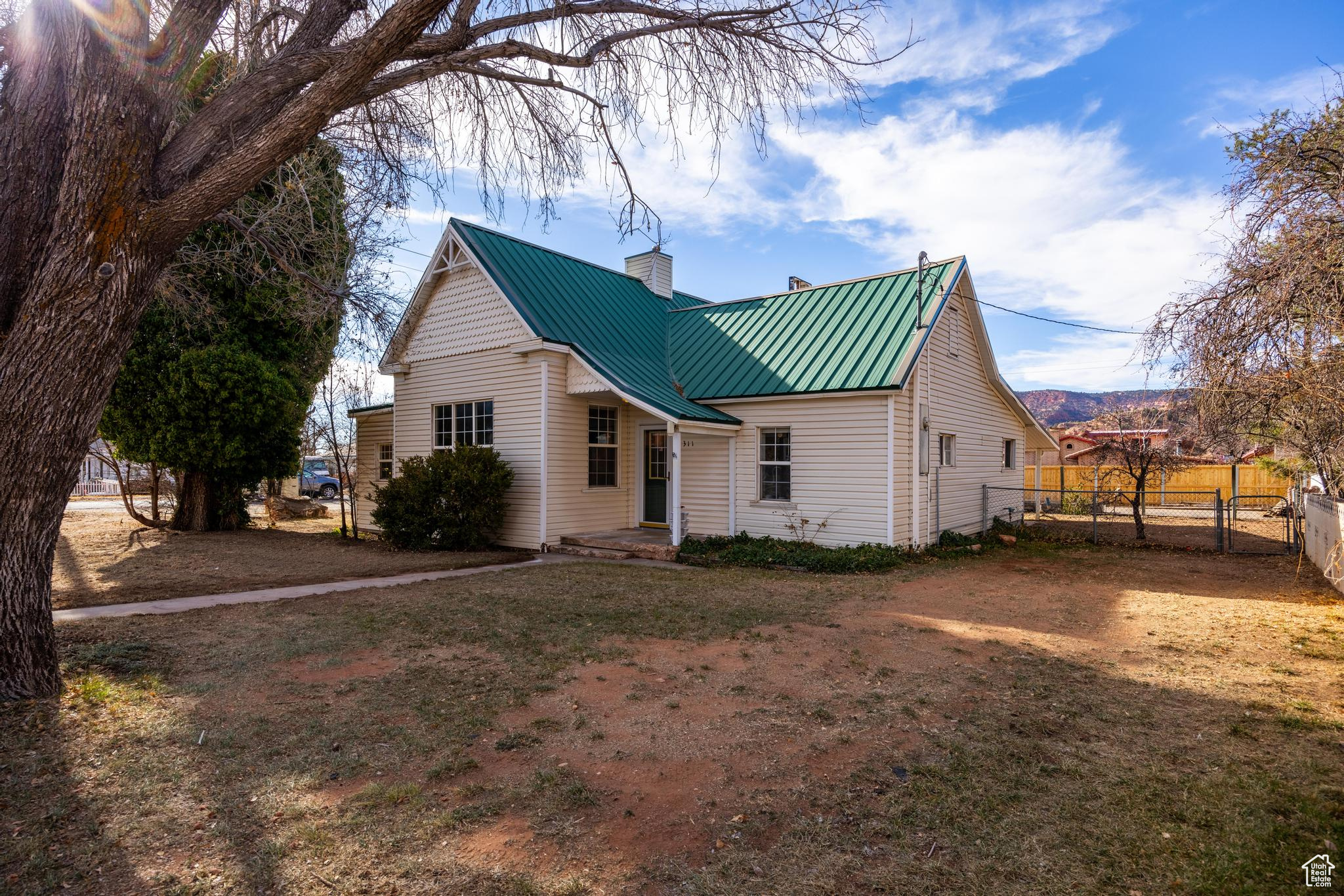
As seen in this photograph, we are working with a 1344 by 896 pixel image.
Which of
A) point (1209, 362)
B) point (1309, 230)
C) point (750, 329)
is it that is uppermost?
point (750, 329)

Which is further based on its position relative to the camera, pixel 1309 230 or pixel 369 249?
pixel 369 249

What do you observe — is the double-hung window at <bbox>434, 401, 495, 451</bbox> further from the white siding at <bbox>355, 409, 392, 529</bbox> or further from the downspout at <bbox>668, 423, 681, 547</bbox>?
the downspout at <bbox>668, 423, 681, 547</bbox>

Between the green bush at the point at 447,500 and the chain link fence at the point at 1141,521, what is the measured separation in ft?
36.5

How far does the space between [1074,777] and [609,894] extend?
271 cm

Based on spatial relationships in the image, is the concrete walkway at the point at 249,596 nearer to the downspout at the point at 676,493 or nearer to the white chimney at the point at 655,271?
the downspout at the point at 676,493

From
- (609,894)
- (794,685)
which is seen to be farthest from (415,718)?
(794,685)

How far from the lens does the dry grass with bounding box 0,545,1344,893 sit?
10.2 ft

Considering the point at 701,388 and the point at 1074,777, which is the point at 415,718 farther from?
the point at 701,388

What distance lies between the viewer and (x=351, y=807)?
356 centimetres

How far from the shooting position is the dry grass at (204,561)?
9.27 metres

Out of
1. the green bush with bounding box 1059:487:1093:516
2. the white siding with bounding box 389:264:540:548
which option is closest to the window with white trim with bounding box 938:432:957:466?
the white siding with bounding box 389:264:540:548

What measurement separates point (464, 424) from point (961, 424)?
1059 cm

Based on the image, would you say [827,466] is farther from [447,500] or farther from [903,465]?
[447,500]

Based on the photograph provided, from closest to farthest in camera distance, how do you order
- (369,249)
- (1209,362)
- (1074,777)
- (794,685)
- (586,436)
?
1. (1074,777)
2. (794,685)
3. (1209,362)
4. (369,249)
5. (586,436)
